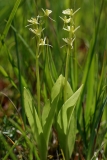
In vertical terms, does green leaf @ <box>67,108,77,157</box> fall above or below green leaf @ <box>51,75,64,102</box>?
below

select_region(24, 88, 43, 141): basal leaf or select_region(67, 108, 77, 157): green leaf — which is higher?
select_region(24, 88, 43, 141): basal leaf

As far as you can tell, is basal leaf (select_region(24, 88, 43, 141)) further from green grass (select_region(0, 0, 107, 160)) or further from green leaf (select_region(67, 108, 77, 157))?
green leaf (select_region(67, 108, 77, 157))

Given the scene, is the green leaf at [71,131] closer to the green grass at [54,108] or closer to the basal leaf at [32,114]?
the green grass at [54,108]

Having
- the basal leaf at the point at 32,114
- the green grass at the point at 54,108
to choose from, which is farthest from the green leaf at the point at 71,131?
the basal leaf at the point at 32,114

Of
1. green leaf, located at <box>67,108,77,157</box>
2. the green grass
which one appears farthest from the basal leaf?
green leaf, located at <box>67,108,77,157</box>

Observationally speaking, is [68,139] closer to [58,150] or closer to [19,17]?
[58,150]

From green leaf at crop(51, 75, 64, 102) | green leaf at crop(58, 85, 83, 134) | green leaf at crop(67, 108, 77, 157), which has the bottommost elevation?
green leaf at crop(67, 108, 77, 157)

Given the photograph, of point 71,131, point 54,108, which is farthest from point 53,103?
point 71,131

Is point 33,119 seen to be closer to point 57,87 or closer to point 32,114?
point 32,114

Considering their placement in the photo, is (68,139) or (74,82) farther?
(74,82)

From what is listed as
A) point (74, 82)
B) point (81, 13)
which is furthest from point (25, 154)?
point (81, 13)

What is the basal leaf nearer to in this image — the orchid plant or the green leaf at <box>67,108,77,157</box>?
the orchid plant
